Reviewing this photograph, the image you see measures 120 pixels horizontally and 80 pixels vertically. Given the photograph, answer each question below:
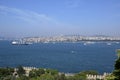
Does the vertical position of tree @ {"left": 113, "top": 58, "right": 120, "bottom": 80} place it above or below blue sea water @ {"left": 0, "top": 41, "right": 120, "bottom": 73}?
above

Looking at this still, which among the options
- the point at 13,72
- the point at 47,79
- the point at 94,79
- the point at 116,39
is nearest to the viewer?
the point at 47,79

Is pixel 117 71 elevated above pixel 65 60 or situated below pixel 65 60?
above

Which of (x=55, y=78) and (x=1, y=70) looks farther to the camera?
(x=1, y=70)

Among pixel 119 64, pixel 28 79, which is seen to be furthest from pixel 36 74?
pixel 119 64

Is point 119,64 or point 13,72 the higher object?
point 119,64

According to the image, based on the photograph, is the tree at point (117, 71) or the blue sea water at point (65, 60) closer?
the tree at point (117, 71)

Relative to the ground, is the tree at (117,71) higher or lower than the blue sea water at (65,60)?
higher

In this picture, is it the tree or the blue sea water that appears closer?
the tree

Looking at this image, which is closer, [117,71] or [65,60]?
[117,71]

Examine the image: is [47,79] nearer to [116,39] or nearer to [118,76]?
[118,76]

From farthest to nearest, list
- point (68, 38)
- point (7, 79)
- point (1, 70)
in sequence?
point (68, 38) → point (1, 70) → point (7, 79)
